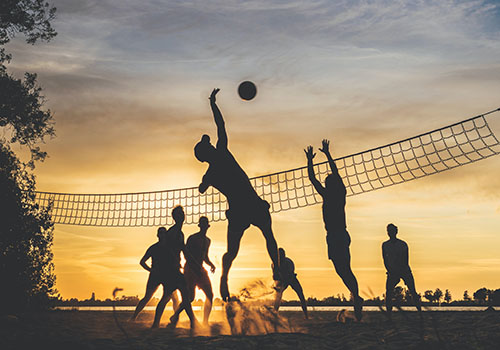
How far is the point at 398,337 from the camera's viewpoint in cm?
638

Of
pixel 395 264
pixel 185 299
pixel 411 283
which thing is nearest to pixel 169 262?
pixel 185 299

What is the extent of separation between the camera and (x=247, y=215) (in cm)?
738

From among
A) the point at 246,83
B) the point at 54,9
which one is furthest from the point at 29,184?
the point at 246,83

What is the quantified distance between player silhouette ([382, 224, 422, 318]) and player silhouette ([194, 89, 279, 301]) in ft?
7.55

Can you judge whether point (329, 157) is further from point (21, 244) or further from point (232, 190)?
point (21, 244)

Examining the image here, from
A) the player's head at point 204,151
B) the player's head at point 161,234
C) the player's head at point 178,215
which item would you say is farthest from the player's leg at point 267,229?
the player's head at point 161,234

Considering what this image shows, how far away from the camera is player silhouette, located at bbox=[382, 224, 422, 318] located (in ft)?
28.3

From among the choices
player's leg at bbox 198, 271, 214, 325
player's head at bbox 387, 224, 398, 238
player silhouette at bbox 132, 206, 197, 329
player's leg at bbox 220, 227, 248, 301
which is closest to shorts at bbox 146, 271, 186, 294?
player silhouette at bbox 132, 206, 197, 329

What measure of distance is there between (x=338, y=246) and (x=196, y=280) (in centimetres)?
263

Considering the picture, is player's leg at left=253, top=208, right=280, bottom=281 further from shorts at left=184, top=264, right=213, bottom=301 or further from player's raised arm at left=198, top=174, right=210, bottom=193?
shorts at left=184, top=264, right=213, bottom=301

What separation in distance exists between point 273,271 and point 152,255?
2.10 m

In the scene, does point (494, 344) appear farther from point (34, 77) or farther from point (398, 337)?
point (34, 77)

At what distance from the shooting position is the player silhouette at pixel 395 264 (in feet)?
28.3

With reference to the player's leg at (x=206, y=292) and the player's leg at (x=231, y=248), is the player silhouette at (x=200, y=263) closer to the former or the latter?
the player's leg at (x=206, y=292)
